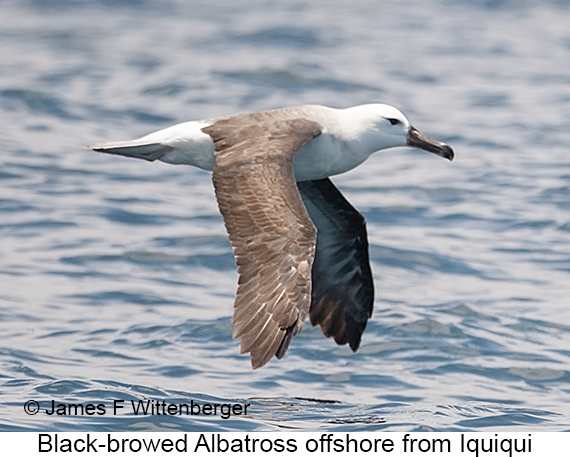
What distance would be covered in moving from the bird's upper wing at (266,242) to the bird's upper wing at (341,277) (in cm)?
183

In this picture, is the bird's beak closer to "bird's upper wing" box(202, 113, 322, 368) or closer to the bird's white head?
the bird's white head

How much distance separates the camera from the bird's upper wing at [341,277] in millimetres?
10734

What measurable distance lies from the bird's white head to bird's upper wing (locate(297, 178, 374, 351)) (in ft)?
2.88

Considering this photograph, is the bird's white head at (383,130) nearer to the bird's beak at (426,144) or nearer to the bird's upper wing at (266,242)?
the bird's beak at (426,144)

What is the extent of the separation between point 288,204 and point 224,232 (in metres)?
6.47

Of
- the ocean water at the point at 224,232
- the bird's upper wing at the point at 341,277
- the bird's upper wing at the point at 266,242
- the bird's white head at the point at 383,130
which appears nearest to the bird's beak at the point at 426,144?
the bird's white head at the point at 383,130

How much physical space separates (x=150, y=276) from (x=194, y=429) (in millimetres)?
4718

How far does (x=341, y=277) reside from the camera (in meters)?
10.9

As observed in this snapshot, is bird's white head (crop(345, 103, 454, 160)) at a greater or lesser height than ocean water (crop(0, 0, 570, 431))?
greater

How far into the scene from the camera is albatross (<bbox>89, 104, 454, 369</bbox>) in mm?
8180

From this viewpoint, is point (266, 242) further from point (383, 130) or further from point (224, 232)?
point (224, 232)

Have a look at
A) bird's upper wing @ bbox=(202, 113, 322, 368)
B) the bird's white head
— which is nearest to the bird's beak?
the bird's white head

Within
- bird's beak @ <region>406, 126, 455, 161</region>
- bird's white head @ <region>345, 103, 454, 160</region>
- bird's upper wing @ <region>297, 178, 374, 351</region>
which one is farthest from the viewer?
bird's upper wing @ <region>297, 178, 374, 351</region>

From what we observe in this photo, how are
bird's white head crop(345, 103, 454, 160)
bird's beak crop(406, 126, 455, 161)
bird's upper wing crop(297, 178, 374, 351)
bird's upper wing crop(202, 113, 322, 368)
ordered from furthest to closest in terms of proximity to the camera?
1. bird's upper wing crop(297, 178, 374, 351)
2. bird's beak crop(406, 126, 455, 161)
3. bird's white head crop(345, 103, 454, 160)
4. bird's upper wing crop(202, 113, 322, 368)
